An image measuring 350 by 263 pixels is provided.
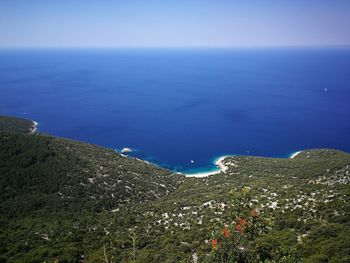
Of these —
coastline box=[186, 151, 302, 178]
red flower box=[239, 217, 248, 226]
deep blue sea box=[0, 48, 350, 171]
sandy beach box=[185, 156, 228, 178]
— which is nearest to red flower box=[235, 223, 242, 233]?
red flower box=[239, 217, 248, 226]

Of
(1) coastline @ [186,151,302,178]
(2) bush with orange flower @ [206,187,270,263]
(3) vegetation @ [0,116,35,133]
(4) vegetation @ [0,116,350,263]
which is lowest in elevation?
(1) coastline @ [186,151,302,178]

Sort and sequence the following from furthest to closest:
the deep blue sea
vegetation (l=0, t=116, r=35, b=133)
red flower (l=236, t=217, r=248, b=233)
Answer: the deep blue sea
vegetation (l=0, t=116, r=35, b=133)
red flower (l=236, t=217, r=248, b=233)

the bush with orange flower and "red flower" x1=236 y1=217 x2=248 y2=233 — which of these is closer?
"red flower" x1=236 y1=217 x2=248 y2=233

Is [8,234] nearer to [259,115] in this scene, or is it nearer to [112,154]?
[112,154]

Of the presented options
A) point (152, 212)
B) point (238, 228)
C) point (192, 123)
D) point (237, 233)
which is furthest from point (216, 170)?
point (238, 228)

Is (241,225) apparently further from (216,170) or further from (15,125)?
(15,125)

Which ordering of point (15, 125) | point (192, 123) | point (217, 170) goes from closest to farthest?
point (217, 170), point (15, 125), point (192, 123)

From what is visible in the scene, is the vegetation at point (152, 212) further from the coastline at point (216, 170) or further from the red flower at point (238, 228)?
the coastline at point (216, 170)

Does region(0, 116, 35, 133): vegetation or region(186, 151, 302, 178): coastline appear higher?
region(0, 116, 35, 133): vegetation

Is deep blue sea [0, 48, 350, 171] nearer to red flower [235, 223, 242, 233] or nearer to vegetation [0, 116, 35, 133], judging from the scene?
vegetation [0, 116, 35, 133]

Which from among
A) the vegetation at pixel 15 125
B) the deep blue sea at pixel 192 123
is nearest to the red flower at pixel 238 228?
the deep blue sea at pixel 192 123
